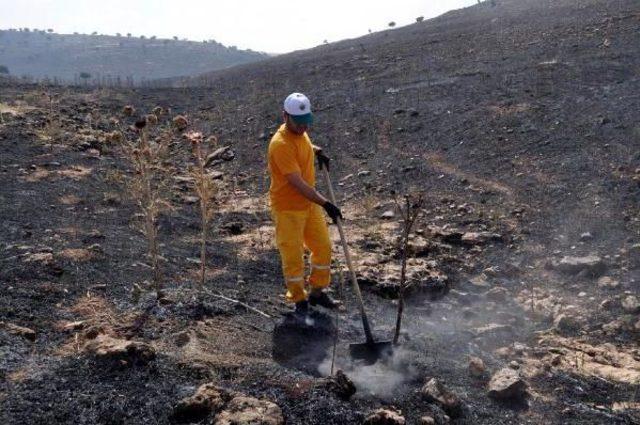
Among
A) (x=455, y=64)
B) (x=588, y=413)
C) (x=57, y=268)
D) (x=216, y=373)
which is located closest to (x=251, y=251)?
(x=57, y=268)

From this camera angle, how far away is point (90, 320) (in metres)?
3.50

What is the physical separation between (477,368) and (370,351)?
65 centimetres

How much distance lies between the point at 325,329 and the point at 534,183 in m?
4.25

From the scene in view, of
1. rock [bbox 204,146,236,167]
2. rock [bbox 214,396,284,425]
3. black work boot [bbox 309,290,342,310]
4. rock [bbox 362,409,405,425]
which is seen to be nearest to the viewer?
rock [bbox 214,396,284,425]

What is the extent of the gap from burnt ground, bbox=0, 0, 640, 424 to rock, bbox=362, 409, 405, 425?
0.11 m

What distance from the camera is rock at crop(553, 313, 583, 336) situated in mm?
4172

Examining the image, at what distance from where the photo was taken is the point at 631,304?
4.31m

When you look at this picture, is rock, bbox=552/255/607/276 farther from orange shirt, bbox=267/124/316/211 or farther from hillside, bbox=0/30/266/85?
hillside, bbox=0/30/266/85

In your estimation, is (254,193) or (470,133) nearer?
(254,193)

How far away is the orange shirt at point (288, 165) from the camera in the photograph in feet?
12.5

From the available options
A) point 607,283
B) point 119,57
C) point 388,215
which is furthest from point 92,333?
point 119,57

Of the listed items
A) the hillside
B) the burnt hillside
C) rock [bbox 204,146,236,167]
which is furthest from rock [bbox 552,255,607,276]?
the hillside

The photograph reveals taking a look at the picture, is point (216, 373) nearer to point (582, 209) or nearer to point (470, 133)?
point (582, 209)

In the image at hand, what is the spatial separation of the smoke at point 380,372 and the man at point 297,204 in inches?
28.3
